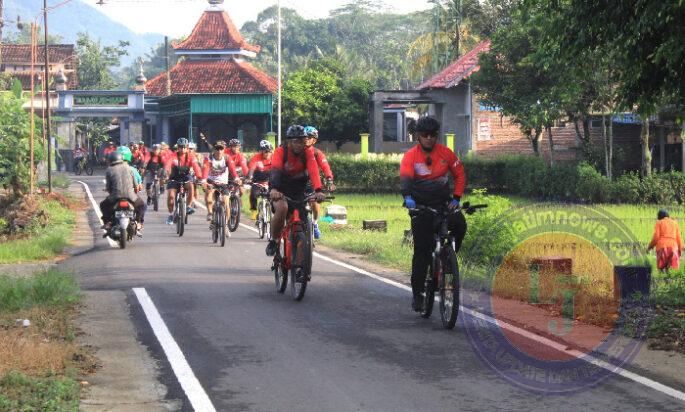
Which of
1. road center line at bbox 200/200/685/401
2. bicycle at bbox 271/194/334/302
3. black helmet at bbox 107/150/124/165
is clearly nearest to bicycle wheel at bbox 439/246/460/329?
road center line at bbox 200/200/685/401

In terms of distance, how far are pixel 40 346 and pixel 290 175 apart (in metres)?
4.51

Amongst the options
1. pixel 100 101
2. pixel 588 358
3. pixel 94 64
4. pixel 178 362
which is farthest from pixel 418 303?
pixel 94 64

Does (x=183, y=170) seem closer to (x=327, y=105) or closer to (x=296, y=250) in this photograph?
(x=296, y=250)

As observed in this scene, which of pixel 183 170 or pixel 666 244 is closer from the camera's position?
pixel 666 244

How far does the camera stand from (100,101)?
6912cm

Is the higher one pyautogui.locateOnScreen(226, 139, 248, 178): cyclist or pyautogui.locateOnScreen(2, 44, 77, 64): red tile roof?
pyautogui.locateOnScreen(2, 44, 77, 64): red tile roof

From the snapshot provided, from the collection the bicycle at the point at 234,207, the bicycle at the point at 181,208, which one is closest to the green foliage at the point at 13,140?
the bicycle at the point at 181,208

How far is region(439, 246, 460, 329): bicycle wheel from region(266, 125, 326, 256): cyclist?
8.77 ft

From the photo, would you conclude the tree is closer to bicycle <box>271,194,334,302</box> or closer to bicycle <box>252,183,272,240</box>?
bicycle <box>252,183,272,240</box>

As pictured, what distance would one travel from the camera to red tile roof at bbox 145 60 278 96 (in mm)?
64875

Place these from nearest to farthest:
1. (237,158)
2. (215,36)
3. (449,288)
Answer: (449,288) → (237,158) → (215,36)

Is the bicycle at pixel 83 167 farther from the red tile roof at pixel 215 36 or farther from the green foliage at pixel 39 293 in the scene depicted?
the green foliage at pixel 39 293

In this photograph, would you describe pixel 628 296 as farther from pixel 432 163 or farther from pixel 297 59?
pixel 297 59

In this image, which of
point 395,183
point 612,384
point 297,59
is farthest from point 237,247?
point 297,59
